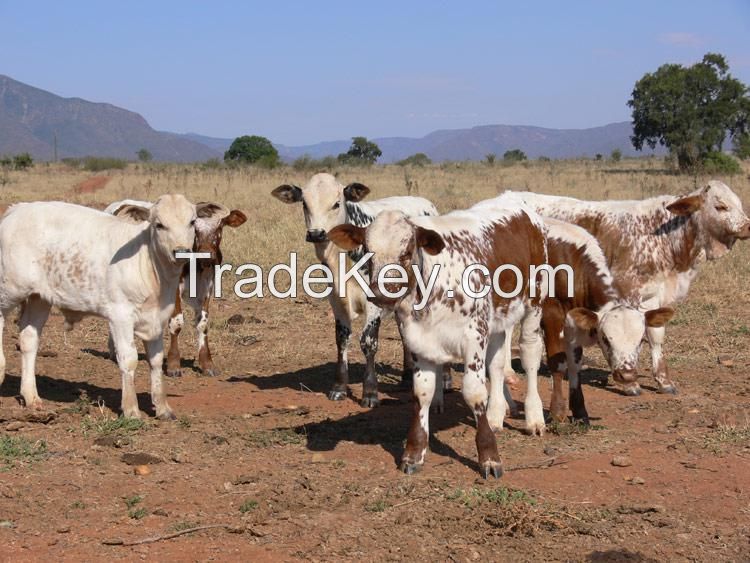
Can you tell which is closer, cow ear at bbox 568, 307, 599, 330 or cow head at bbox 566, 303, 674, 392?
cow head at bbox 566, 303, 674, 392

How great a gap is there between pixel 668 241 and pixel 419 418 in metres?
4.25

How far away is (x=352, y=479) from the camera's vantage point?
6641mm

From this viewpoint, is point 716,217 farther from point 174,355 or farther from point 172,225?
point 174,355

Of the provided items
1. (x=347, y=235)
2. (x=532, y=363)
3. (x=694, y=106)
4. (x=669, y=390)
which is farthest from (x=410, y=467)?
(x=694, y=106)

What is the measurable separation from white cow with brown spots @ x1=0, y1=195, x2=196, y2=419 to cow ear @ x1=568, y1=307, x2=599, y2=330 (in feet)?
10.3

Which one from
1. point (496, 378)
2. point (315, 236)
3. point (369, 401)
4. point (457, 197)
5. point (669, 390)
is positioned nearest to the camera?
point (496, 378)

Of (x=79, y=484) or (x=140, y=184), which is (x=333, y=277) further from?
(x=140, y=184)

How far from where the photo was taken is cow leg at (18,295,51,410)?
8.52m

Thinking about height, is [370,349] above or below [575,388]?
above

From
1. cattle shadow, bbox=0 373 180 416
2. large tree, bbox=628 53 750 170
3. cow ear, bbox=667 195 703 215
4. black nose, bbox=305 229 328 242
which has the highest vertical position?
large tree, bbox=628 53 750 170

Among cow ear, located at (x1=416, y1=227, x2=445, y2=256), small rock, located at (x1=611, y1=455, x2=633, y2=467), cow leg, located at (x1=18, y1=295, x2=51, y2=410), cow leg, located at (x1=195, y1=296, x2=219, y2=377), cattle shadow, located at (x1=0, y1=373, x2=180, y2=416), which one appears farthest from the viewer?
cow leg, located at (x1=195, y1=296, x2=219, y2=377)

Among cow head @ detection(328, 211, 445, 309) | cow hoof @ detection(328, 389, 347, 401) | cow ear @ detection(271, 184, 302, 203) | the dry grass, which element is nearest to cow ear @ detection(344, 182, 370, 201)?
cow ear @ detection(271, 184, 302, 203)

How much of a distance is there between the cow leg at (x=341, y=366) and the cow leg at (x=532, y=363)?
195 cm

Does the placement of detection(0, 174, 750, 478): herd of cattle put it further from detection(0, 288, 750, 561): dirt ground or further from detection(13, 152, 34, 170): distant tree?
detection(13, 152, 34, 170): distant tree
